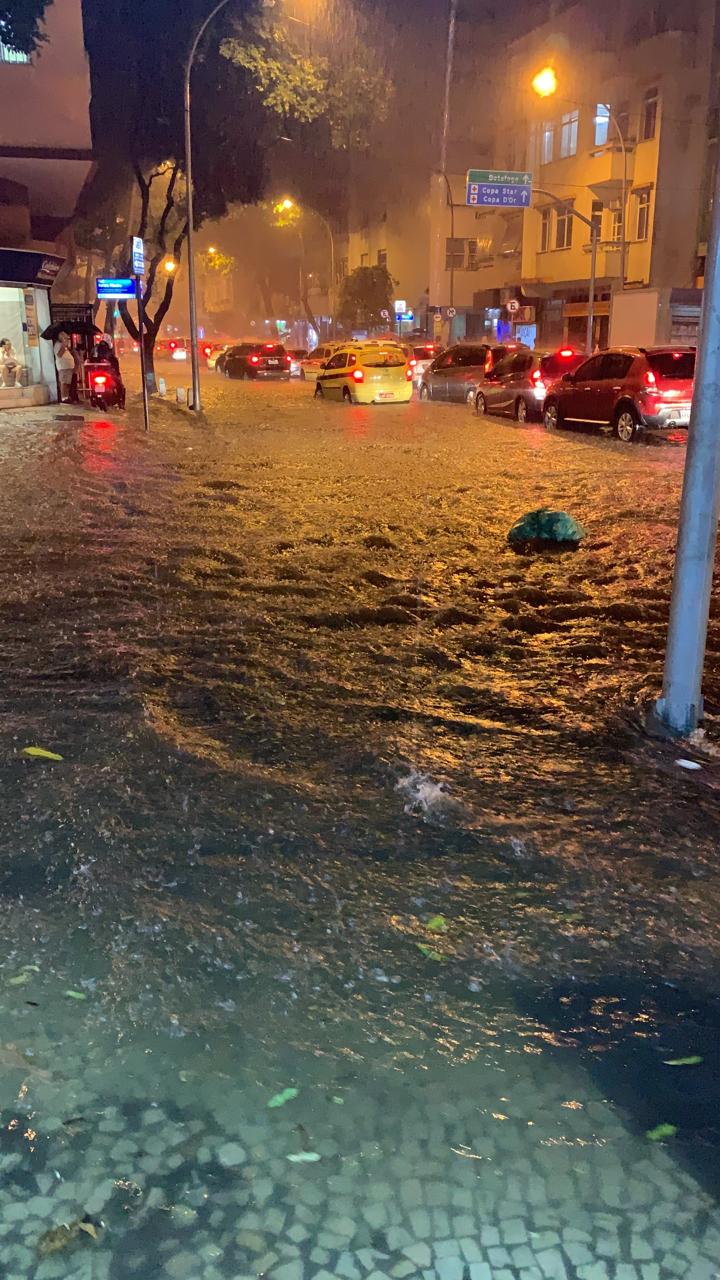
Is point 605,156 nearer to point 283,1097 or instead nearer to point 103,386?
point 103,386

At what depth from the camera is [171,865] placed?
13.0ft

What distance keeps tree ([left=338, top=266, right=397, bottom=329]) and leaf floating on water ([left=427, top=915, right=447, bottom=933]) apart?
6550cm

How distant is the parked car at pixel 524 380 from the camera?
23031 mm

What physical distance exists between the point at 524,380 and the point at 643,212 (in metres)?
21.1

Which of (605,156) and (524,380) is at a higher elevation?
(605,156)

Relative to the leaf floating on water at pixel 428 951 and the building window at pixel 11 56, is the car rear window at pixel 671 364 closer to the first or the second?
the building window at pixel 11 56

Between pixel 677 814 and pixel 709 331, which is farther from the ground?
pixel 709 331

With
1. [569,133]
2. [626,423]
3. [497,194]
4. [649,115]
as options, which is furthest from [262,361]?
[626,423]

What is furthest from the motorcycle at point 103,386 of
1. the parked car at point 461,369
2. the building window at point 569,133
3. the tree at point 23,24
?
the building window at point 569,133

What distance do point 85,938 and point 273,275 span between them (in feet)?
293

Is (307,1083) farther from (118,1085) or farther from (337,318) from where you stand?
(337,318)

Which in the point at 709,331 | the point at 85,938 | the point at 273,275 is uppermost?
the point at 273,275

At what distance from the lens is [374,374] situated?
94.1 ft

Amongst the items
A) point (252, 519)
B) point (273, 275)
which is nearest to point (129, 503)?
point (252, 519)
